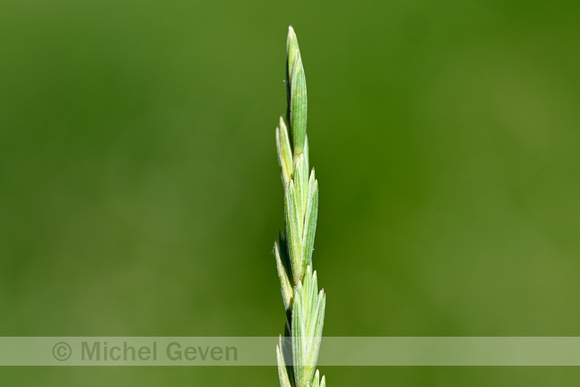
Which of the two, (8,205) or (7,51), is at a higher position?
(7,51)

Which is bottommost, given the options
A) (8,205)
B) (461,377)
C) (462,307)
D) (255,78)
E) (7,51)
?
(461,377)

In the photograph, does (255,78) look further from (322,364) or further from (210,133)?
(322,364)

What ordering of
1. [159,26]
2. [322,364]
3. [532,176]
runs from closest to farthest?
[322,364], [532,176], [159,26]

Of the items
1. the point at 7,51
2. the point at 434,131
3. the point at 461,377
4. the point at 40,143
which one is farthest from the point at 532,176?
the point at 7,51

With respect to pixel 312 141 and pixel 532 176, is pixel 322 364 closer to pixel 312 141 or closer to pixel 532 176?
pixel 312 141

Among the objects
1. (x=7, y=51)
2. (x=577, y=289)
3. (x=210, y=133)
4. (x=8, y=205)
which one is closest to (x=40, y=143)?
(x=8, y=205)

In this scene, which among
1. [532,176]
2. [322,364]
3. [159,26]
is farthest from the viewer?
[159,26]

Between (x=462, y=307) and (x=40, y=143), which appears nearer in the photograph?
(x=462, y=307)
